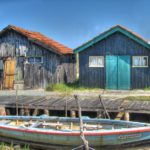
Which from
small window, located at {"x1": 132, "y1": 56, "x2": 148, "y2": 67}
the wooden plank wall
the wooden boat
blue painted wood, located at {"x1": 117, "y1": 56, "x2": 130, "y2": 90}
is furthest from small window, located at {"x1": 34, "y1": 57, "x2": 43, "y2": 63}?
the wooden boat

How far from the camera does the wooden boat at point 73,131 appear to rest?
575 inches

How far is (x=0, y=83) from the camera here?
2903 cm

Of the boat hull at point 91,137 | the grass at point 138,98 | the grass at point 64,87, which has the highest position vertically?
the grass at point 64,87

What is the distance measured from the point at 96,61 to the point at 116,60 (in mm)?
1474

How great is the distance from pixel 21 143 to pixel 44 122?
5.38 feet

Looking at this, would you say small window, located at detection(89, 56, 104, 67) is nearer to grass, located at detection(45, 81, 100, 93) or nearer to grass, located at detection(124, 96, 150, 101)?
grass, located at detection(45, 81, 100, 93)

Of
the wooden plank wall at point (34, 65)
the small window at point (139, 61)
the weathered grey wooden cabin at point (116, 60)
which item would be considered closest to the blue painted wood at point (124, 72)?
the weathered grey wooden cabin at point (116, 60)

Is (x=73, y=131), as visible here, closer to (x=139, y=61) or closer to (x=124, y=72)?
(x=124, y=72)

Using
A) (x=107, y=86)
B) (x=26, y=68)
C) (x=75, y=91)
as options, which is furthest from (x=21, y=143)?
(x=26, y=68)

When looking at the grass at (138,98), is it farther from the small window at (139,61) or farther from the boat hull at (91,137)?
the boat hull at (91,137)

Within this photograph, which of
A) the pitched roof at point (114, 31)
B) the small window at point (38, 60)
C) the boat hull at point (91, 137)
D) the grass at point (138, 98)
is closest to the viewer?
the boat hull at point (91, 137)

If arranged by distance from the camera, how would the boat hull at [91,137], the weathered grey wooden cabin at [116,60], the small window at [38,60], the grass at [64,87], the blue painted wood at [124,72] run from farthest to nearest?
the small window at [38,60], the grass at [64,87], the blue painted wood at [124,72], the weathered grey wooden cabin at [116,60], the boat hull at [91,137]

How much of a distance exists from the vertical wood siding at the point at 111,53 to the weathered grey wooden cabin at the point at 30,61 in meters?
2.11

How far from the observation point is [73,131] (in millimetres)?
14883
